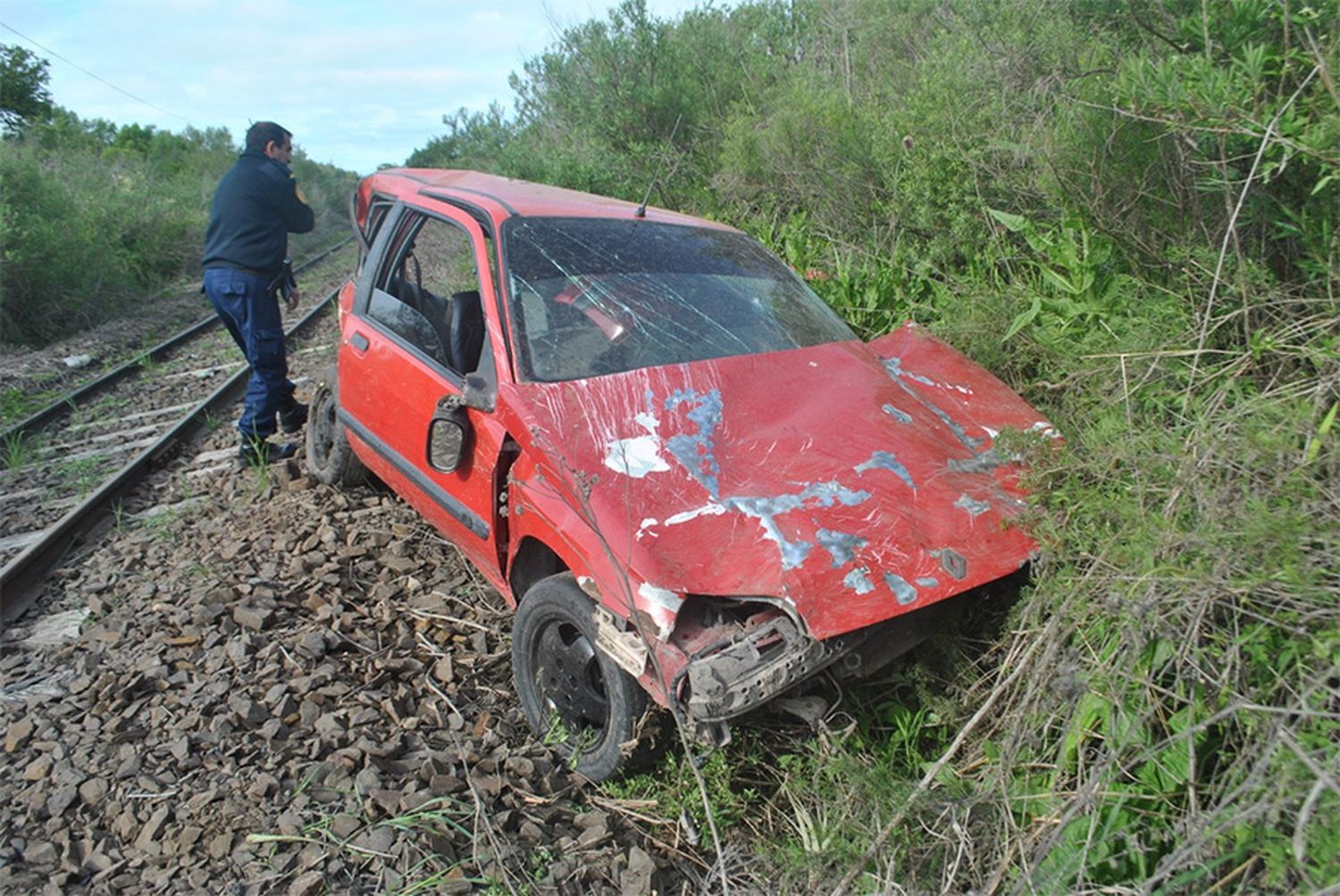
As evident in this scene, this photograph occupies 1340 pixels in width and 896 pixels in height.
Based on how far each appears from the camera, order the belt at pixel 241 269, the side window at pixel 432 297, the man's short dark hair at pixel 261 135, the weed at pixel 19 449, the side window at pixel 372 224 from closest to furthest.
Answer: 1. the side window at pixel 432 297
2. the side window at pixel 372 224
3. the belt at pixel 241 269
4. the man's short dark hair at pixel 261 135
5. the weed at pixel 19 449

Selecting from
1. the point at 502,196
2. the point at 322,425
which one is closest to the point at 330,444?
the point at 322,425

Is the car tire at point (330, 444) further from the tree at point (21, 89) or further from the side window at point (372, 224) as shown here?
the tree at point (21, 89)

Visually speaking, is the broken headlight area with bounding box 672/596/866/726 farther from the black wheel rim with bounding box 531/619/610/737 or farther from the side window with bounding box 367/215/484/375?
the side window with bounding box 367/215/484/375

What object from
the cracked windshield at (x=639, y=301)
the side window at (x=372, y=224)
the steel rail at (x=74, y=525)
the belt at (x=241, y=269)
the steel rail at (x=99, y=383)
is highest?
the side window at (x=372, y=224)

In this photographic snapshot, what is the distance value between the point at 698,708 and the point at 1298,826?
4.42 ft

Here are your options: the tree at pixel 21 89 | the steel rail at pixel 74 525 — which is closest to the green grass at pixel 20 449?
the steel rail at pixel 74 525

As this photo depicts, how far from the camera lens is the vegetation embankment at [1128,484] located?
2176mm

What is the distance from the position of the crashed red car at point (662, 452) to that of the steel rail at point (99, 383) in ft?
14.8

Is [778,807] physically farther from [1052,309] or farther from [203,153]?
[203,153]

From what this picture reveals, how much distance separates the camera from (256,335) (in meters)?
5.88

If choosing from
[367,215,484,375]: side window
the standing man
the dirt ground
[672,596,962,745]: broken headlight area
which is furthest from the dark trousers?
[672,596,962,745]: broken headlight area

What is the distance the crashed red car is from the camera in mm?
2672

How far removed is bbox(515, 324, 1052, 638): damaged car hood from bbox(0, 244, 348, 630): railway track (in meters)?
3.46

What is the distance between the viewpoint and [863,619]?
8.34 ft
